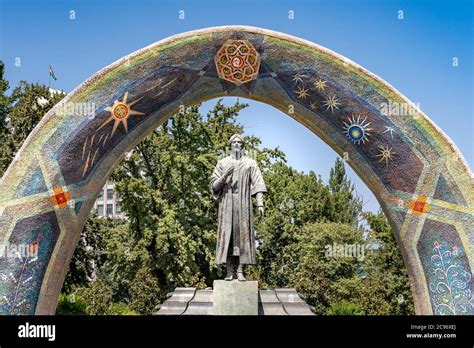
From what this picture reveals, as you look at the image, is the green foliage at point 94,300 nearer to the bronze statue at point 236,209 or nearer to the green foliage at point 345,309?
the green foliage at point 345,309

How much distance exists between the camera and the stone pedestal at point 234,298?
10266mm

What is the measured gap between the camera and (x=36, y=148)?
1288 cm

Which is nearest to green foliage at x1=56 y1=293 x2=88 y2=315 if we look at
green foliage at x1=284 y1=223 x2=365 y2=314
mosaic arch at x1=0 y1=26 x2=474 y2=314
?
mosaic arch at x1=0 y1=26 x2=474 y2=314

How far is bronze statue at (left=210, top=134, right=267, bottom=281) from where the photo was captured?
10.7 metres

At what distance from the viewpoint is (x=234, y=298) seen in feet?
33.8

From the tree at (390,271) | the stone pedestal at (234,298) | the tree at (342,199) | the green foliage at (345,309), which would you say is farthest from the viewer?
the tree at (342,199)

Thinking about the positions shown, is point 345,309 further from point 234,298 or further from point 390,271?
point 234,298

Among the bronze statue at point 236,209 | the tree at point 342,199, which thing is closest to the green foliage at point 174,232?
the tree at point 342,199

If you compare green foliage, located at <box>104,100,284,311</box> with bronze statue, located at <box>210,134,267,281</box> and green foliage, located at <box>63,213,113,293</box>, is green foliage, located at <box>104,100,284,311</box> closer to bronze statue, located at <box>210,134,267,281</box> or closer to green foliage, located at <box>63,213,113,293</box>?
green foliage, located at <box>63,213,113,293</box>

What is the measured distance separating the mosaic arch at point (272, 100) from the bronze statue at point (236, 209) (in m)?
3.00

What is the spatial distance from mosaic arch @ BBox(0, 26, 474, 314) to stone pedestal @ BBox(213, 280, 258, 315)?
4.07m
